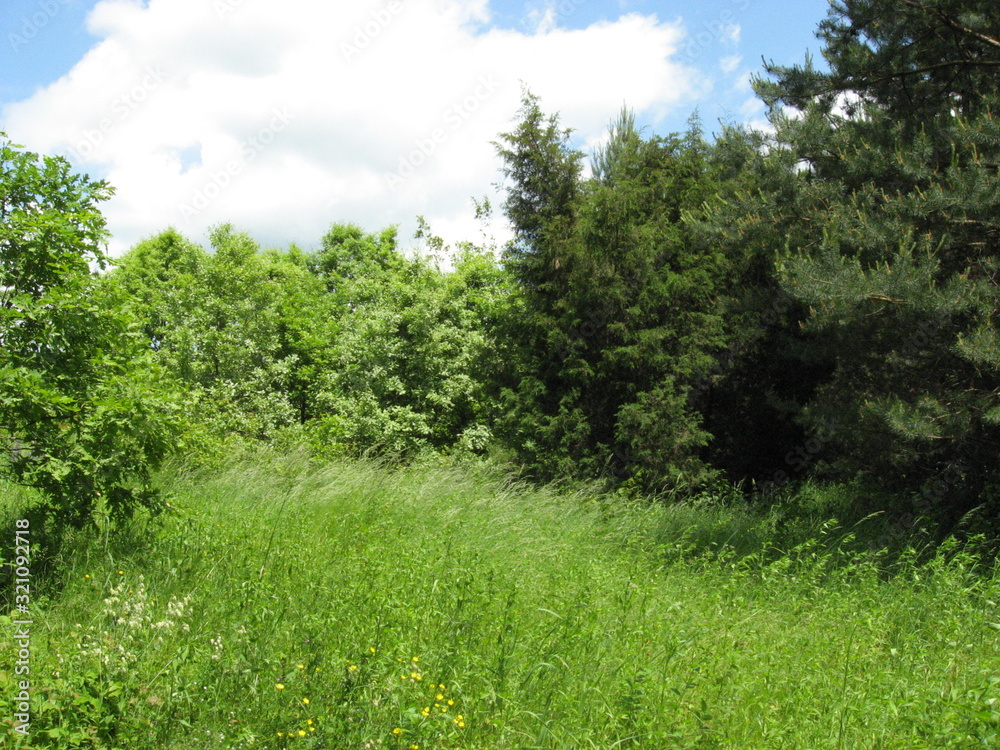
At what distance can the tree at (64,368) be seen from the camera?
4.60 meters

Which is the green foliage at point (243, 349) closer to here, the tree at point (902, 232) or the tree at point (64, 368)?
the tree at point (64, 368)

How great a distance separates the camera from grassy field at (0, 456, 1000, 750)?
326 cm

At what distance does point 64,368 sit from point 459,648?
10.4ft

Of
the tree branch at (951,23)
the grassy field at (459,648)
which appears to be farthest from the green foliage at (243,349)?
the tree branch at (951,23)

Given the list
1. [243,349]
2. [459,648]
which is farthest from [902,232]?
[243,349]

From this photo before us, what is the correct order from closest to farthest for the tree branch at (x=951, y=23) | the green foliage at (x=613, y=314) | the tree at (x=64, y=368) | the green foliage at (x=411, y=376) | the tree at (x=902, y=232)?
the tree at (x=64, y=368) < the tree at (x=902, y=232) < the tree branch at (x=951, y=23) < the green foliage at (x=613, y=314) < the green foliage at (x=411, y=376)

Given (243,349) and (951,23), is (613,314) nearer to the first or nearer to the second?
(951,23)

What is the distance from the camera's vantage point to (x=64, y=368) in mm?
4777

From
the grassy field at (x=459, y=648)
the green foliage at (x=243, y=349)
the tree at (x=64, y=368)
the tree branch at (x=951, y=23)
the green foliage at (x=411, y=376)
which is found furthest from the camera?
the green foliage at (x=243, y=349)

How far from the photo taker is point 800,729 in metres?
3.61

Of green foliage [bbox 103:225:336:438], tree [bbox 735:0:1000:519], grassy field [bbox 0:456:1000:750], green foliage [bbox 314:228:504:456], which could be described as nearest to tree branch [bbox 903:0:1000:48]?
tree [bbox 735:0:1000:519]

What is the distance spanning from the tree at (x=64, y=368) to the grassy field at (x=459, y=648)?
1.96 ft

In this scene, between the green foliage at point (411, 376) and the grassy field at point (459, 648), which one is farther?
the green foliage at point (411, 376)

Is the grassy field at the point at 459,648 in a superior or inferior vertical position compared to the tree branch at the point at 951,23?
inferior
